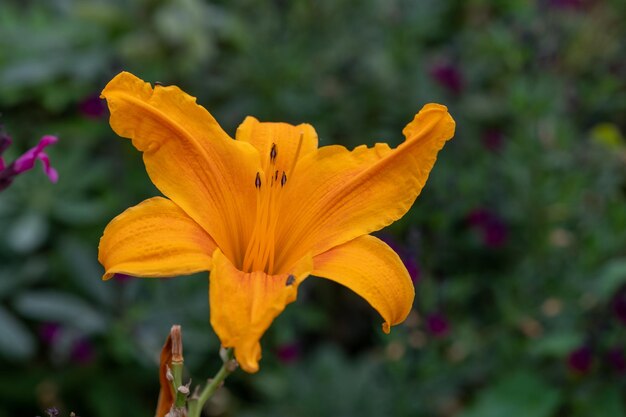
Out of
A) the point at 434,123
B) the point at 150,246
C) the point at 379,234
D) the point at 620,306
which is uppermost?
the point at 379,234

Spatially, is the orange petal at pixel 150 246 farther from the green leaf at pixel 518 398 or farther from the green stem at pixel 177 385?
the green leaf at pixel 518 398

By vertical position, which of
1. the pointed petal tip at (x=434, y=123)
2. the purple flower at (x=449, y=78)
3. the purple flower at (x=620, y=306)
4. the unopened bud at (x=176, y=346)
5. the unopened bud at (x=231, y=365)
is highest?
the purple flower at (x=449, y=78)

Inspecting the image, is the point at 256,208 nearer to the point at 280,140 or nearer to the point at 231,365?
the point at 280,140

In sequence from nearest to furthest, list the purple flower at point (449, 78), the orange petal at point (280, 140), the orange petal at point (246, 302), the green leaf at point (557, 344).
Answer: the orange petal at point (246, 302) < the orange petal at point (280, 140) < the green leaf at point (557, 344) < the purple flower at point (449, 78)

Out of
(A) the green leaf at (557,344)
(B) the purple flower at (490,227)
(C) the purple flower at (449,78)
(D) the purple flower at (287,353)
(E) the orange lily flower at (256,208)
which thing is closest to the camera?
(E) the orange lily flower at (256,208)

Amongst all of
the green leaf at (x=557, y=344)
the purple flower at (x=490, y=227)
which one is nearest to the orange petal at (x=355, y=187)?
the green leaf at (x=557, y=344)

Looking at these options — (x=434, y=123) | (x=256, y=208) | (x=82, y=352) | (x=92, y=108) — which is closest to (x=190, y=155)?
(x=256, y=208)

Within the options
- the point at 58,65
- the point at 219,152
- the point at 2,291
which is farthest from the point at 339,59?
the point at 219,152
